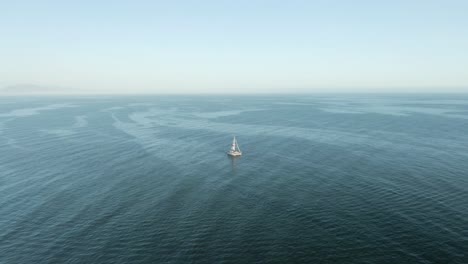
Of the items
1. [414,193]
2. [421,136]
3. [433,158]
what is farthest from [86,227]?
[421,136]

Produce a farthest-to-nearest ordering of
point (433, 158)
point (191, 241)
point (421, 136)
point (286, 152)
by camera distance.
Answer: point (421, 136), point (286, 152), point (433, 158), point (191, 241)

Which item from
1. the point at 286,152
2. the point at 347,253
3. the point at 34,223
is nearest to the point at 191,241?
the point at 347,253

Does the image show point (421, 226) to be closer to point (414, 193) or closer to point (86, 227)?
point (414, 193)

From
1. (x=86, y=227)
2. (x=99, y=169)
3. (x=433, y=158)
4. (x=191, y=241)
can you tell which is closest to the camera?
(x=191, y=241)

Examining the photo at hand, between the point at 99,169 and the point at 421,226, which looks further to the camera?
the point at 99,169

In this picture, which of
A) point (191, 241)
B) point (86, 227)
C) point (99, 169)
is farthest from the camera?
Answer: point (99, 169)

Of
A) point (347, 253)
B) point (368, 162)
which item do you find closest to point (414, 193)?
point (368, 162)

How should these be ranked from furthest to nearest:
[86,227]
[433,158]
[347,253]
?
[433,158]
[86,227]
[347,253]

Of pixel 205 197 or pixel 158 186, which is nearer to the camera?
pixel 205 197

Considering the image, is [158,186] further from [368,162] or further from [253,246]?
[368,162]
